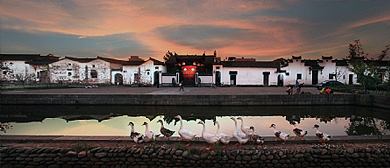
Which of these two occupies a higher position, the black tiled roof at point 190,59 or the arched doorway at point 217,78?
the black tiled roof at point 190,59

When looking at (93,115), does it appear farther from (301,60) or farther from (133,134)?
(301,60)

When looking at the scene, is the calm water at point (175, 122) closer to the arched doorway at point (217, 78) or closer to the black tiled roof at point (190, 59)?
the arched doorway at point (217, 78)

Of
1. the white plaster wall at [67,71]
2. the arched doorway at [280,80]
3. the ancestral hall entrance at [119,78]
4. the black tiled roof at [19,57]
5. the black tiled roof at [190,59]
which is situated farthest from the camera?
the black tiled roof at [19,57]

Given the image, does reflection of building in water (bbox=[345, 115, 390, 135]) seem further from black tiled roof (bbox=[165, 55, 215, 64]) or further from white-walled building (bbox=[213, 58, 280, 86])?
black tiled roof (bbox=[165, 55, 215, 64])

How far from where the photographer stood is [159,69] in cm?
3114

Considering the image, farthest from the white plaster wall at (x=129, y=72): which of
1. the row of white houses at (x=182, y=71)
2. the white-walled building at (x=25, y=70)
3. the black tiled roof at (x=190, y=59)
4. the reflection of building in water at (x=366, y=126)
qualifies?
the reflection of building in water at (x=366, y=126)

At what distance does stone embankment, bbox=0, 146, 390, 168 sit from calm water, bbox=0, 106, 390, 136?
2.74 metres

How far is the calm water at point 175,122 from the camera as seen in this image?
854 centimetres

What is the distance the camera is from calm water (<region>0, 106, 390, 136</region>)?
8539mm

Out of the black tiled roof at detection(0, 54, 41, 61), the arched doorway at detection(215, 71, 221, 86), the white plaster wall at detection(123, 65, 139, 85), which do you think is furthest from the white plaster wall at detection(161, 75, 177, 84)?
the black tiled roof at detection(0, 54, 41, 61)

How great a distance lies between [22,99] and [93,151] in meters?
14.7

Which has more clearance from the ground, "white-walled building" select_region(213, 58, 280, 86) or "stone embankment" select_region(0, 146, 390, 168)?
"white-walled building" select_region(213, 58, 280, 86)

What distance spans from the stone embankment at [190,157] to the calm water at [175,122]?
108 inches

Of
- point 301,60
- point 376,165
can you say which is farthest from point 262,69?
point 376,165
